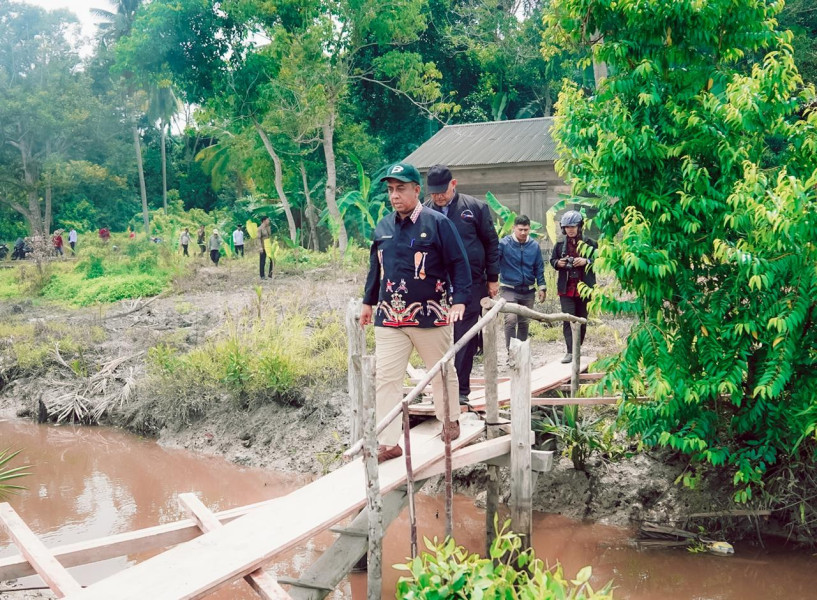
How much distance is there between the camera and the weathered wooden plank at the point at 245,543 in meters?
3.54

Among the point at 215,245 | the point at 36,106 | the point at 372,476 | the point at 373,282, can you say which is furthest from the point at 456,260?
the point at 36,106

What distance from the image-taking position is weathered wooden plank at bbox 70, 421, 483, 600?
354cm

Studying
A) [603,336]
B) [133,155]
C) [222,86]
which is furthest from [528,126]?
[133,155]

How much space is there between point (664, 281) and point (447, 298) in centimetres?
186

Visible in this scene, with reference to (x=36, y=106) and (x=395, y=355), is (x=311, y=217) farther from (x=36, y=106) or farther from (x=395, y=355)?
(x=395, y=355)

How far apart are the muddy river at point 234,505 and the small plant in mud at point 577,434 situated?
0.60 metres

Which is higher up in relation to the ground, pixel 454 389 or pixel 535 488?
pixel 454 389

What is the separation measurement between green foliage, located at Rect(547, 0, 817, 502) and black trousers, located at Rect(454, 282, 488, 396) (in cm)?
87

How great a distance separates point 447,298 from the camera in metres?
4.89

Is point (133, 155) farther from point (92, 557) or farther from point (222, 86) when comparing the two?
point (92, 557)

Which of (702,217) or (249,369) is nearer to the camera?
(702,217)

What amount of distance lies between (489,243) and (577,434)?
2.12 meters

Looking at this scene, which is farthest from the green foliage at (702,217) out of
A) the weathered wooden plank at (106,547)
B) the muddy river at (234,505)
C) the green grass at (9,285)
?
the green grass at (9,285)

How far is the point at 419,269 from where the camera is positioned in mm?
4703
